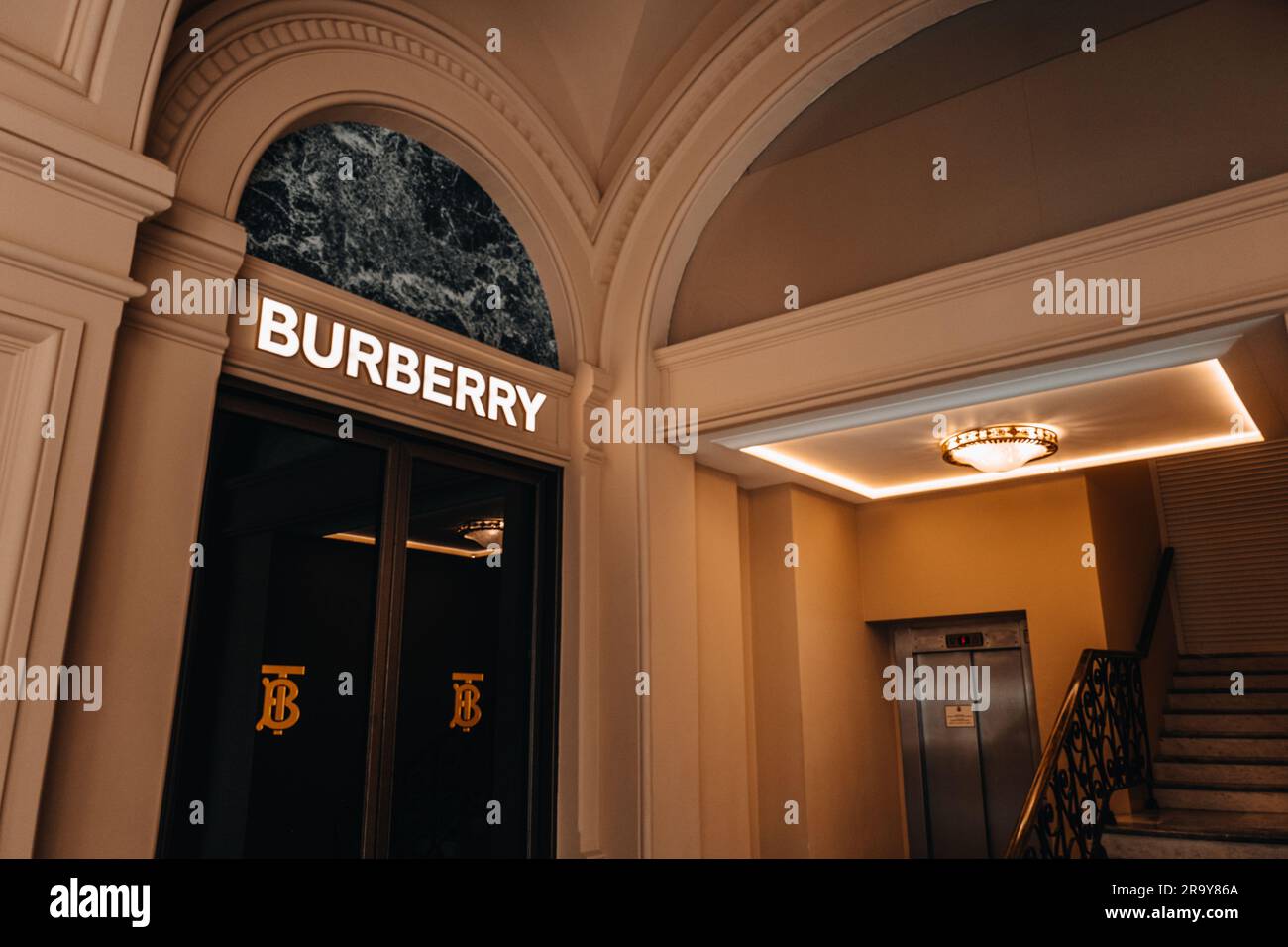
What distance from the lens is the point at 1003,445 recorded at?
632 cm

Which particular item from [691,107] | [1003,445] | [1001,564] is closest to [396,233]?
[691,107]

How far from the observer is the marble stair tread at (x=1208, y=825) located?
5.50 metres

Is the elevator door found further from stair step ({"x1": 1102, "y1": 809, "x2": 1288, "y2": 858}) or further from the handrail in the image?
stair step ({"x1": 1102, "y1": 809, "x2": 1288, "y2": 858})

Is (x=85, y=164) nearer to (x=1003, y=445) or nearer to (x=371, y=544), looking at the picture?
(x=371, y=544)

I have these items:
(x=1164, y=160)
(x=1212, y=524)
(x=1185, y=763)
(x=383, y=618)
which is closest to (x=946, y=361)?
(x=1164, y=160)

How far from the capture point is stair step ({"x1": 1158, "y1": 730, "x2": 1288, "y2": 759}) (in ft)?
23.2

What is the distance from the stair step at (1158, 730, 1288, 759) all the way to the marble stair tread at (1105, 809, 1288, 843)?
76 cm

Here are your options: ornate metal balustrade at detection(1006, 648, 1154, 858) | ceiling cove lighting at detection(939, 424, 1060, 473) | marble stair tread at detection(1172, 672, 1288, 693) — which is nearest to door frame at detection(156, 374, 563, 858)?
ornate metal balustrade at detection(1006, 648, 1154, 858)

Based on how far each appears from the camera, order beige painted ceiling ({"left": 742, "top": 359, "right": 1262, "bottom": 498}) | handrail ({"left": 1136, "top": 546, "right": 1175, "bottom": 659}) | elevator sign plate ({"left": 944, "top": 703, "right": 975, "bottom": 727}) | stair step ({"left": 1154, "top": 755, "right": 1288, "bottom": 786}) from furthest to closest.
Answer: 1. elevator sign plate ({"left": 944, "top": 703, "right": 975, "bottom": 727})
2. handrail ({"left": 1136, "top": 546, "right": 1175, "bottom": 659})
3. stair step ({"left": 1154, "top": 755, "right": 1288, "bottom": 786})
4. beige painted ceiling ({"left": 742, "top": 359, "right": 1262, "bottom": 498})

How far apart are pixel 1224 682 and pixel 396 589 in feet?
24.9

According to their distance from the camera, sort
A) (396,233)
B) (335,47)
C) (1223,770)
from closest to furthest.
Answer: (335,47) < (396,233) < (1223,770)

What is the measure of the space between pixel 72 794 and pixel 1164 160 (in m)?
5.19

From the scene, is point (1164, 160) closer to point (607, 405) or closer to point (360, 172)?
point (607, 405)

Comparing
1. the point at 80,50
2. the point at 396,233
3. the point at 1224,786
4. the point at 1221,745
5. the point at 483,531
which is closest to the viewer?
the point at 80,50
